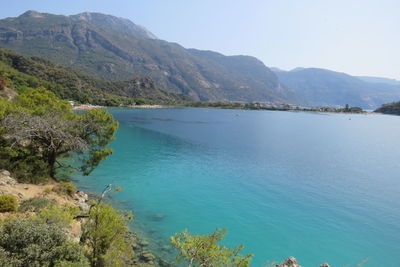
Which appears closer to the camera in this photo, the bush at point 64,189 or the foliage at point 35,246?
the foliage at point 35,246

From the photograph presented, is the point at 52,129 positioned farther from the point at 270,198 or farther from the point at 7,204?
the point at 270,198

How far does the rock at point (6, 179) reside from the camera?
18603 mm

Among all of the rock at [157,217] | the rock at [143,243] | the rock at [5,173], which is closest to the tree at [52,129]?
the rock at [5,173]

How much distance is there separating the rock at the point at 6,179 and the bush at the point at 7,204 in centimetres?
429

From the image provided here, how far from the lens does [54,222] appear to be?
10781 mm

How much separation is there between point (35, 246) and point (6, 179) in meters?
14.0

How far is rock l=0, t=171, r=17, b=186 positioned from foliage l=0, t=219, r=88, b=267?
1157cm

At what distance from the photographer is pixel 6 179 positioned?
63.0ft

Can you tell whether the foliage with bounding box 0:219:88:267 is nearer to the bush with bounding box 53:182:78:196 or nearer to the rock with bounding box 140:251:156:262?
the rock with bounding box 140:251:156:262

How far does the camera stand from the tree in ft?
64.8

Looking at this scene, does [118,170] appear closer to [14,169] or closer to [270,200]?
[14,169]

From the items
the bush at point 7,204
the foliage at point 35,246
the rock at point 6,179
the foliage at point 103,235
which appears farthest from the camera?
the rock at point 6,179

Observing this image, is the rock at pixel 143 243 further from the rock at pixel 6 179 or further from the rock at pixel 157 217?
the rock at pixel 6 179

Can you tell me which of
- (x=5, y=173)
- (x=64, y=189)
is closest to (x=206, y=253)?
(x=64, y=189)
